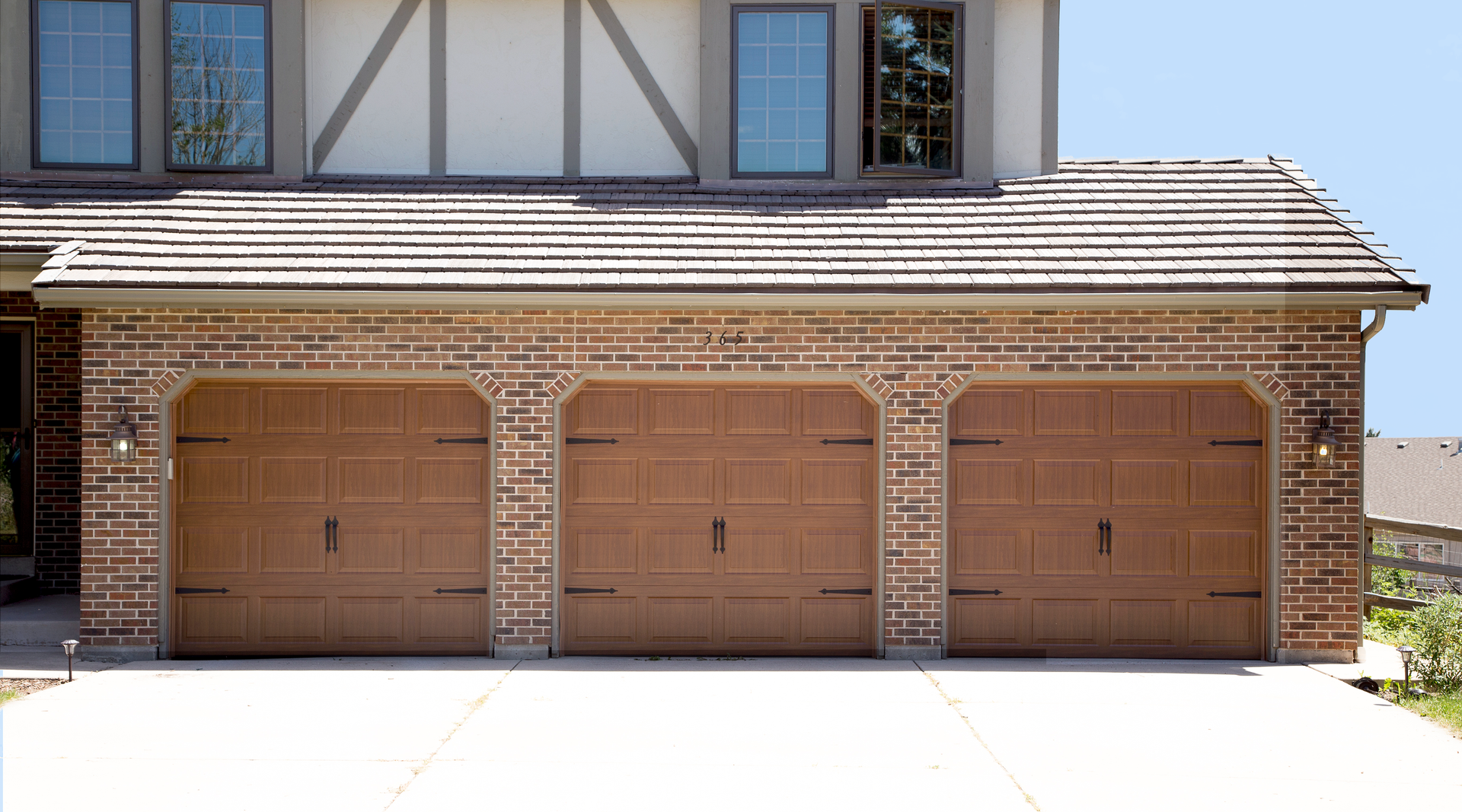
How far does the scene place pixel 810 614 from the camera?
7.80 m

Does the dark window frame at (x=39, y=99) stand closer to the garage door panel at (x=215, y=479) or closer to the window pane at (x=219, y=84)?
the window pane at (x=219, y=84)

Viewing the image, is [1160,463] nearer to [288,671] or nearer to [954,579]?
[954,579]

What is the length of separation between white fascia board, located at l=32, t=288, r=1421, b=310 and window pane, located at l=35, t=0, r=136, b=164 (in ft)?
9.02

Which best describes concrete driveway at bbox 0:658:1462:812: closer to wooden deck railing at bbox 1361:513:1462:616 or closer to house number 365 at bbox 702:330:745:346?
wooden deck railing at bbox 1361:513:1462:616

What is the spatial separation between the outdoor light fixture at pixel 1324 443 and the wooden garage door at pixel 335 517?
658 cm

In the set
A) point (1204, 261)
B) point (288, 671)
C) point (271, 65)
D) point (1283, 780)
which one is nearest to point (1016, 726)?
point (1283, 780)

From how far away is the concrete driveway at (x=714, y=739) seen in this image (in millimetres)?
4789

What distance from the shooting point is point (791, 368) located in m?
7.67

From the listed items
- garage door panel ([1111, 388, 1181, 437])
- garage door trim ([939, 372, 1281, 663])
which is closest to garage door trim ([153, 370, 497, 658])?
garage door trim ([939, 372, 1281, 663])

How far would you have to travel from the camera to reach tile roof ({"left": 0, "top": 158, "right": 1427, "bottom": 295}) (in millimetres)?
7449

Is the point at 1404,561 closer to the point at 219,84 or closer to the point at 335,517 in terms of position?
the point at 335,517

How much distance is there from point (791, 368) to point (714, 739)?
311cm

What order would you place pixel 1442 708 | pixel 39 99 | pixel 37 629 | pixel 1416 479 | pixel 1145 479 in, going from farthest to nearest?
pixel 1416 479, pixel 39 99, pixel 37 629, pixel 1145 479, pixel 1442 708

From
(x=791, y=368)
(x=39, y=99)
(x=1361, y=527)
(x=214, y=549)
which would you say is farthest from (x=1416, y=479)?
(x=39, y=99)
